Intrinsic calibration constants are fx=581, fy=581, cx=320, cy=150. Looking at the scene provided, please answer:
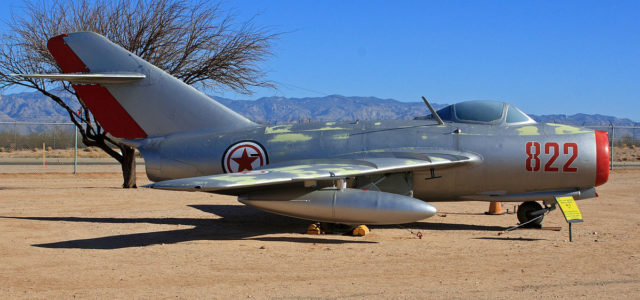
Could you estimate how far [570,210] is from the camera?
1041 centimetres

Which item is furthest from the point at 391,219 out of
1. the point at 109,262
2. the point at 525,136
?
the point at 109,262

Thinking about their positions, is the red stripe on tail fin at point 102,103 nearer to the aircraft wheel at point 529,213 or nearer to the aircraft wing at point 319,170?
the aircraft wing at point 319,170

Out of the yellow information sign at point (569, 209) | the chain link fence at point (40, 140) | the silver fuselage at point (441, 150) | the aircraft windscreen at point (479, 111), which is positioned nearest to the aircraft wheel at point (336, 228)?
the silver fuselage at point (441, 150)

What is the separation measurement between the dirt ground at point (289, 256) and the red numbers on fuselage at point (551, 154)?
1.26 m

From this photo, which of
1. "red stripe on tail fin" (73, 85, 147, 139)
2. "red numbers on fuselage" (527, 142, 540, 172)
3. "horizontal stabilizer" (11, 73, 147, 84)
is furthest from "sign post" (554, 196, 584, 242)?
"horizontal stabilizer" (11, 73, 147, 84)

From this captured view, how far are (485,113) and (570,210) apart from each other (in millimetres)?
2537

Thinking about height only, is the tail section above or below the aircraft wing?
above

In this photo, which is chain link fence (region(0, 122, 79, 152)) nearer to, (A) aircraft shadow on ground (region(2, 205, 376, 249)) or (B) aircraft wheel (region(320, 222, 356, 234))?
(A) aircraft shadow on ground (region(2, 205, 376, 249))

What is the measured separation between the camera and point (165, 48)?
781 inches

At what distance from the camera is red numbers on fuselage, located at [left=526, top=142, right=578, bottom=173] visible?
10.9 m

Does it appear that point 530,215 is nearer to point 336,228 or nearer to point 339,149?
point 336,228

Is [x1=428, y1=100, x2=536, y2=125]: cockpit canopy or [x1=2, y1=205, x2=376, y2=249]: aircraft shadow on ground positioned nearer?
[x1=2, y1=205, x2=376, y2=249]: aircraft shadow on ground

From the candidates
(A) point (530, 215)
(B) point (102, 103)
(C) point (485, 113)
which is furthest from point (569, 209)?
(B) point (102, 103)

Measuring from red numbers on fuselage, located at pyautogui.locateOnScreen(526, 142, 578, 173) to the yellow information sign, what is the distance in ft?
1.86
